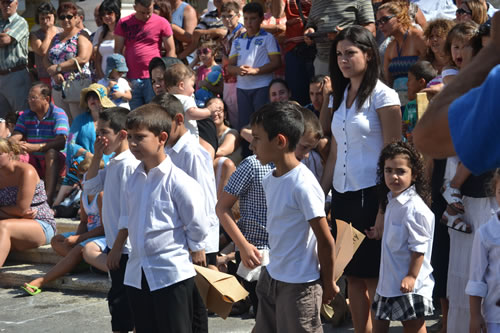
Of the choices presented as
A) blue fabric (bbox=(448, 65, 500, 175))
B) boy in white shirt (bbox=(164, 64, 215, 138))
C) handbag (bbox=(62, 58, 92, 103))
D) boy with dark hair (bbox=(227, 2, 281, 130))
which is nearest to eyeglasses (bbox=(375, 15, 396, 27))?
boy with dark hair (bbox=(227, 2, 281, 130))

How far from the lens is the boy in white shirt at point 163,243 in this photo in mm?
4312

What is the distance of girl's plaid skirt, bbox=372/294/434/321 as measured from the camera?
4363mm

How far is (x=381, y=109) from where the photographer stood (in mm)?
4719

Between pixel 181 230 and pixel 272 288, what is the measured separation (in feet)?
2.30

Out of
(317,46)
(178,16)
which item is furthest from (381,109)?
(178,16)

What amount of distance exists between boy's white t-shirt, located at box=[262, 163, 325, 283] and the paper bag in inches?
11.5

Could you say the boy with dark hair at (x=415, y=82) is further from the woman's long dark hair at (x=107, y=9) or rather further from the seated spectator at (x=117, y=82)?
the woman's long dark hair at (x=107, y=9)

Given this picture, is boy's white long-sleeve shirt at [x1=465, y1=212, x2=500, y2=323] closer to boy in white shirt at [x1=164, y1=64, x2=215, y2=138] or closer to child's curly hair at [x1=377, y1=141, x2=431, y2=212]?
child's curly hair at [x1=377, y1=141, x2=431, y2=212]

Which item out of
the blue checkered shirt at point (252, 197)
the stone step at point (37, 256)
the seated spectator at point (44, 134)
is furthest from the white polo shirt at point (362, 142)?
the seated spectator at point (44, 134)

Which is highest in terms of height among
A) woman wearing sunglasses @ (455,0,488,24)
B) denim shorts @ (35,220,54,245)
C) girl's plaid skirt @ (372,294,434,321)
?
woman wearing sunglasses @ (455,0,488,24)

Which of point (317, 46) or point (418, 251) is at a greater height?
point (317, 46)

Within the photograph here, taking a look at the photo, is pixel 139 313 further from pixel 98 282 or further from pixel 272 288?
pixel 98 282

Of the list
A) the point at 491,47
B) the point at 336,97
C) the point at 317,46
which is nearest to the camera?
the point at 491,47

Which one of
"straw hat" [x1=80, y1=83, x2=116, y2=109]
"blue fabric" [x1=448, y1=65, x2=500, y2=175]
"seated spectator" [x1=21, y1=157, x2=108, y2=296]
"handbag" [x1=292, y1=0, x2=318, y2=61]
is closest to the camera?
"blue fabric" [x1=448, y1=65, x2=500, y2=175]
